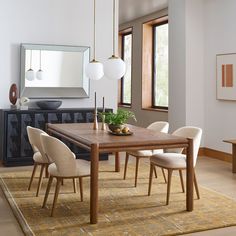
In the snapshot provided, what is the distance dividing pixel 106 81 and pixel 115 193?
2903 millimetres

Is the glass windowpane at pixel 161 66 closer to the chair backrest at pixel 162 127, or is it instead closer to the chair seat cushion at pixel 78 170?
the chair backrest at pixel 162 127

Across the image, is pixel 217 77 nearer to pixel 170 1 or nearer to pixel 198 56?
pixel 198 56

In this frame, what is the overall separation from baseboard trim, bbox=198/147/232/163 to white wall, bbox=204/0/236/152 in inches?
2.7

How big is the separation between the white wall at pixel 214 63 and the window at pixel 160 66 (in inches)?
80.4

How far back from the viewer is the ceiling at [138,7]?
7598 mm

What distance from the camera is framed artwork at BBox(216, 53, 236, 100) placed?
19.9ft

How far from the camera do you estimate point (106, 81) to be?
6.83m

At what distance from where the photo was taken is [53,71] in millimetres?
6395

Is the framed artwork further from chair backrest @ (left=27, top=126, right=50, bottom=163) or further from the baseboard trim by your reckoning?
chair backrest @ (left=27, top=126, right=50, bottom=163)

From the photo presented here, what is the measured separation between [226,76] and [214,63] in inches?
16.3

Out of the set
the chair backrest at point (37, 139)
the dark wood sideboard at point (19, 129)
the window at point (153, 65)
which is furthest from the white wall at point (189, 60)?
the chair backrest at point (37, 139)

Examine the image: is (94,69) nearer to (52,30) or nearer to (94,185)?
(94,185)

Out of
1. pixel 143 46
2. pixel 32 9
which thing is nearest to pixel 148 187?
pixel 32 9

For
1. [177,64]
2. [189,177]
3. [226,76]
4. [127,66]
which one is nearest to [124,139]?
[189,177]
